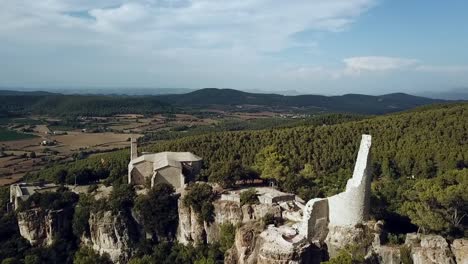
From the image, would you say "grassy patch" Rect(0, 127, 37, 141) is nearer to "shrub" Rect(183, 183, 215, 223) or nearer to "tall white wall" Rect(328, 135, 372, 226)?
"shrub" Rect(183, 183, 215, 223)

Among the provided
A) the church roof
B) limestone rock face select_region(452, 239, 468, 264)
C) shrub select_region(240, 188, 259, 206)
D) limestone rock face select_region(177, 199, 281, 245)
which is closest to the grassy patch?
the church roof

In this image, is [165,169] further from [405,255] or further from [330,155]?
[330,155]

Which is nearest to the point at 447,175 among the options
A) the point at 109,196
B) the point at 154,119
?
the point at 109,196

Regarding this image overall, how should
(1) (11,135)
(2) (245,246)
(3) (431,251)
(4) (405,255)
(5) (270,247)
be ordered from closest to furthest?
(5) (270,247) → (3) (431,251) → (4) (405,255) → (2) (245,246) → (1) (11,135)

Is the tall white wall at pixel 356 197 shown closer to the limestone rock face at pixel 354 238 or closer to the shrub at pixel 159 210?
the limestone rock face at pixel 354 238

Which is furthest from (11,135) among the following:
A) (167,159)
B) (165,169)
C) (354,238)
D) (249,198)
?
(354,238)

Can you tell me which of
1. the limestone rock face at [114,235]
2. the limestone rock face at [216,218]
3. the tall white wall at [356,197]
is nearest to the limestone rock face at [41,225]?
the limestone rock face at [114,235]
